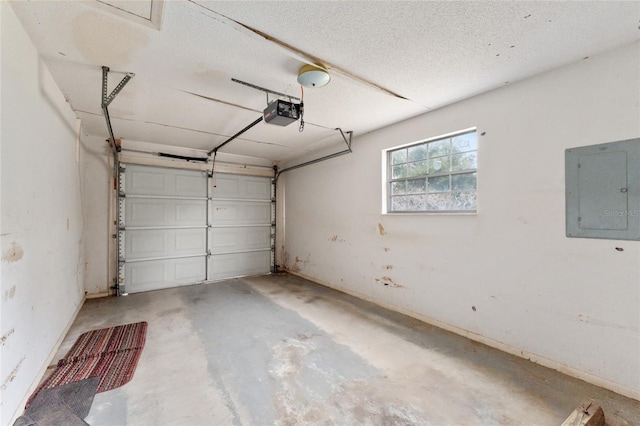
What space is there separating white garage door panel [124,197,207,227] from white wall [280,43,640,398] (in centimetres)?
336

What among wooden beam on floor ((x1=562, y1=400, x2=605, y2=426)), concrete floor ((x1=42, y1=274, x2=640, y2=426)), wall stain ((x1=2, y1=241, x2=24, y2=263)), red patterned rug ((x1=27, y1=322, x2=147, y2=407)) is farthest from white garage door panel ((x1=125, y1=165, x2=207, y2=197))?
wooden beam on floor ((x1=562, y1=400, x2=605, y2=426))

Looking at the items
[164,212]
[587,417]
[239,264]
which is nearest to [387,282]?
[587,417]

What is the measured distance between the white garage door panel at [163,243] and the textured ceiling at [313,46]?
2.21m

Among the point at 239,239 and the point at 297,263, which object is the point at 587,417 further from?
the point at 239,239

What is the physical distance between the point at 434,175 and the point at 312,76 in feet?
5.92

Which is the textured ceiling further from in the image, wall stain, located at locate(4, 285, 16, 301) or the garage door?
the garage door

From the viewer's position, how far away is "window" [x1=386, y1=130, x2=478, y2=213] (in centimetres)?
283

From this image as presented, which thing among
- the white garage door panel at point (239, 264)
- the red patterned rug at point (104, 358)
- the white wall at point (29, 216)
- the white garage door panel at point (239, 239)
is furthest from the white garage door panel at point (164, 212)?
the red patterned rug at point (104, 358)

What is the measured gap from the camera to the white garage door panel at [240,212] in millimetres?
5211

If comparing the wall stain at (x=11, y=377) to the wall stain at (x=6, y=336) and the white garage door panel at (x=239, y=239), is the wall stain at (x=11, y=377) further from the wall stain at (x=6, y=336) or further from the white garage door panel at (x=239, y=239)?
the white garage door panel at (x=239, y=239)

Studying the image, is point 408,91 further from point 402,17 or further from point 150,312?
point 150,312

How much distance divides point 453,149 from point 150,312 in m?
4.16

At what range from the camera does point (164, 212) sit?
183 inches

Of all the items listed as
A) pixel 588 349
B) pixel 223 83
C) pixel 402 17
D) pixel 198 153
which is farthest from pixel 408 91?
pixel 198 153
